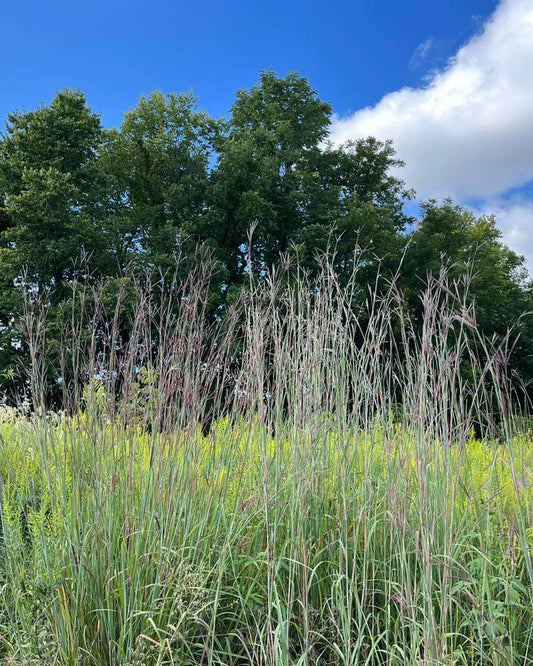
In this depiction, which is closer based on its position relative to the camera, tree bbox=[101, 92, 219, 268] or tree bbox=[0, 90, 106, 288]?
tree bbox=[0, 90, 106, 288]

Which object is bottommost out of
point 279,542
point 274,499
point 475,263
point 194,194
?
point 279,542

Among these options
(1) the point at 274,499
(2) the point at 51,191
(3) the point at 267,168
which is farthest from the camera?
(3) the point at 267,168

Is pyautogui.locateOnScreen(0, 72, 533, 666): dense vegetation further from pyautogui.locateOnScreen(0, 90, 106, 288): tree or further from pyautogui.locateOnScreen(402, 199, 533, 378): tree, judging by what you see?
pyautogui.locateOnScreen(402, 199, 533, 378): tree

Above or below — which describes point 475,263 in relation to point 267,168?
below

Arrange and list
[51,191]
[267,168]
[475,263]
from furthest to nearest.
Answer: [475,263] → [267,168] → [51,191]

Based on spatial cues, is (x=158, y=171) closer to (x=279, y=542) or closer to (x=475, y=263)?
(x=475, y=263)

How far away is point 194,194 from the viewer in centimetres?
1862

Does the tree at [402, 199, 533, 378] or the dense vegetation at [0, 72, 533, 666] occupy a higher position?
the tree at [402, 199, 533, 378]

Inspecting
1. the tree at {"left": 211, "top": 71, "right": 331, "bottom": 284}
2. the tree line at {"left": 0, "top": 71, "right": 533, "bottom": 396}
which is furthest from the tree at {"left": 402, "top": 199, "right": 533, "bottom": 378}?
the tree at {"left": 211, "top": 71, "right": 331, "bottom": 284}

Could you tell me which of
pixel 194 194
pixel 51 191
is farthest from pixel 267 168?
pixel 51 191

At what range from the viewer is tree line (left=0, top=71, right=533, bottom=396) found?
16.2 meters

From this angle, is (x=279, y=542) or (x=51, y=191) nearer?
(x=279, y=542)

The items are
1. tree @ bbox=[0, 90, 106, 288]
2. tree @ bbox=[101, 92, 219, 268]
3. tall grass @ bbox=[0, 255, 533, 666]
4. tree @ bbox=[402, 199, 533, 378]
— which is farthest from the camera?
tree @ bbox=[402, 199, 533, 378]

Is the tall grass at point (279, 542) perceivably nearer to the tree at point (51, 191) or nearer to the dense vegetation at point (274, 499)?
the dense vegetation at point (274, 499)
